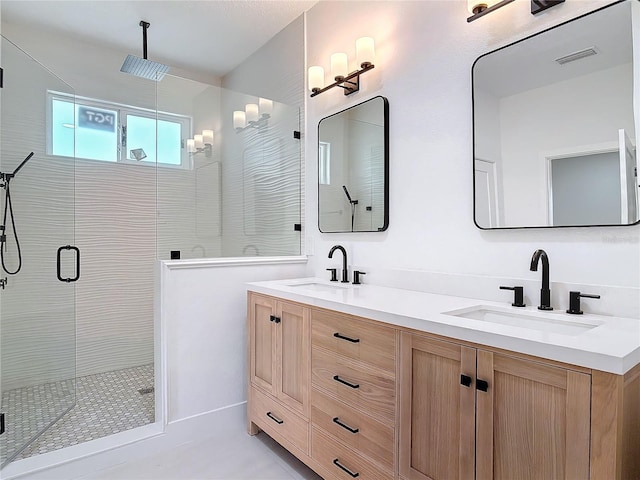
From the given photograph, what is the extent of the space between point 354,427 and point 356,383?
0.59 ft

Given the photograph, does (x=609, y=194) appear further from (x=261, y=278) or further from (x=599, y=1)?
(x=261, y=278)

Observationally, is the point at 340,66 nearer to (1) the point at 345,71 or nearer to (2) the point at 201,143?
(1) the point at 345,71

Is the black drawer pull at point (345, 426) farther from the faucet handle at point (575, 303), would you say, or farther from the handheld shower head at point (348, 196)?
the handheld shower head at point (348, 196)

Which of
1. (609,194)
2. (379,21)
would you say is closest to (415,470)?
(609,194)

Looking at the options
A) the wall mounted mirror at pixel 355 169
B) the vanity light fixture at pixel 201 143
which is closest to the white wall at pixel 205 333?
the wall mounted mirror at pixel 355 169

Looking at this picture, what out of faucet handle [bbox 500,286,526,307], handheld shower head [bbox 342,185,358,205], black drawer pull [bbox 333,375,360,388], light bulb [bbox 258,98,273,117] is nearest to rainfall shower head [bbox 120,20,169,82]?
light bulb [bbox 258,98,273,117]

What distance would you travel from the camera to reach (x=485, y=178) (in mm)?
1642

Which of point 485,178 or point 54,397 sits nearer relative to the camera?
point 485,178

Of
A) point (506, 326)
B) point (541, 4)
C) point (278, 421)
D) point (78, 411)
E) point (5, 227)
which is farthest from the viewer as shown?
point (78, 411)

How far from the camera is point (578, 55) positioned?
137cm

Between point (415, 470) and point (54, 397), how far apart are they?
240 centimetres

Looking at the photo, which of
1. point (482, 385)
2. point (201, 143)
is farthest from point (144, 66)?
point (482, 385)

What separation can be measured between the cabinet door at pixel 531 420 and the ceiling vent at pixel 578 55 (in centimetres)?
113

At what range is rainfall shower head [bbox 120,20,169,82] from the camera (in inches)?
113
